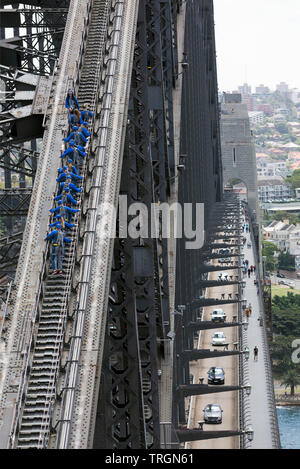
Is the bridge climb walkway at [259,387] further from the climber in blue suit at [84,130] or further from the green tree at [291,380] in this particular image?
the green tree at [291,380]

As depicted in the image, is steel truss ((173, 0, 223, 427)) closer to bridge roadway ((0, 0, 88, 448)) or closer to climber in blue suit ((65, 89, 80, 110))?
bridge roadway ((0, 0, 88, 448))

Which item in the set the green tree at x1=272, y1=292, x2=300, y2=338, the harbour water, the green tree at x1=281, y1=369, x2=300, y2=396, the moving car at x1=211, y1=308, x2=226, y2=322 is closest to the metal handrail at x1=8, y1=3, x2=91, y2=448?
the moving car at x1=211, y1=308, x2=226, y2=322

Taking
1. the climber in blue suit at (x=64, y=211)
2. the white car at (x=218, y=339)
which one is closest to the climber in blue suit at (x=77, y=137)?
the climber in blue suit at (x=64, y=211)

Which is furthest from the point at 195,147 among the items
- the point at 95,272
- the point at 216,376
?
the point at 95,272

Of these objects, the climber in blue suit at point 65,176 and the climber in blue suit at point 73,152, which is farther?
the climber in blue suit at point 73,152

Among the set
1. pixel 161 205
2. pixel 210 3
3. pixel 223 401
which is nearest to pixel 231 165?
pixel 210 3

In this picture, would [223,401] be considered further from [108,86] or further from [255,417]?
[108,86]

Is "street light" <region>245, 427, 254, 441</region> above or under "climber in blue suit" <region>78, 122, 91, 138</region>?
above
